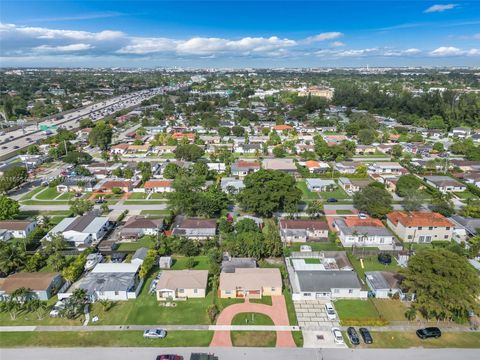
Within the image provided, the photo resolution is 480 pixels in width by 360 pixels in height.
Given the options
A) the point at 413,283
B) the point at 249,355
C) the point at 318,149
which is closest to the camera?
the point at 249,355

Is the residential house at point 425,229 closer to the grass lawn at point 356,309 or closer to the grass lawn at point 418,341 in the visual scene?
the grass lawn at point 356,309

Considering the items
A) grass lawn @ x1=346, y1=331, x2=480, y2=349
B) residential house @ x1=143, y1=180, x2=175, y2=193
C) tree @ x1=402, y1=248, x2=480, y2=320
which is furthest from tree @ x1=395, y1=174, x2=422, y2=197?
residential house @ x1=143, y1=180, x2=175, y2=193

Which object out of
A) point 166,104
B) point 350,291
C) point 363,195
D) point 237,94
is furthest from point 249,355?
point 237,94

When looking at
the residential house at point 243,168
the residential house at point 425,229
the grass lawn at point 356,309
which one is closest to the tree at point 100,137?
the residential house at point 243,168

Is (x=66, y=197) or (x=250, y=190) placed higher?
(x=250, y=190)

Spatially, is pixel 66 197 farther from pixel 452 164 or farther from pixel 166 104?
pixel 166 104

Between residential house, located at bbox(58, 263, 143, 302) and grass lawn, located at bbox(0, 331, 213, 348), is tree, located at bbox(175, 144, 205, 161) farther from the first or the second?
grass lawn, located at bbox(0, 331, 213, 348)
